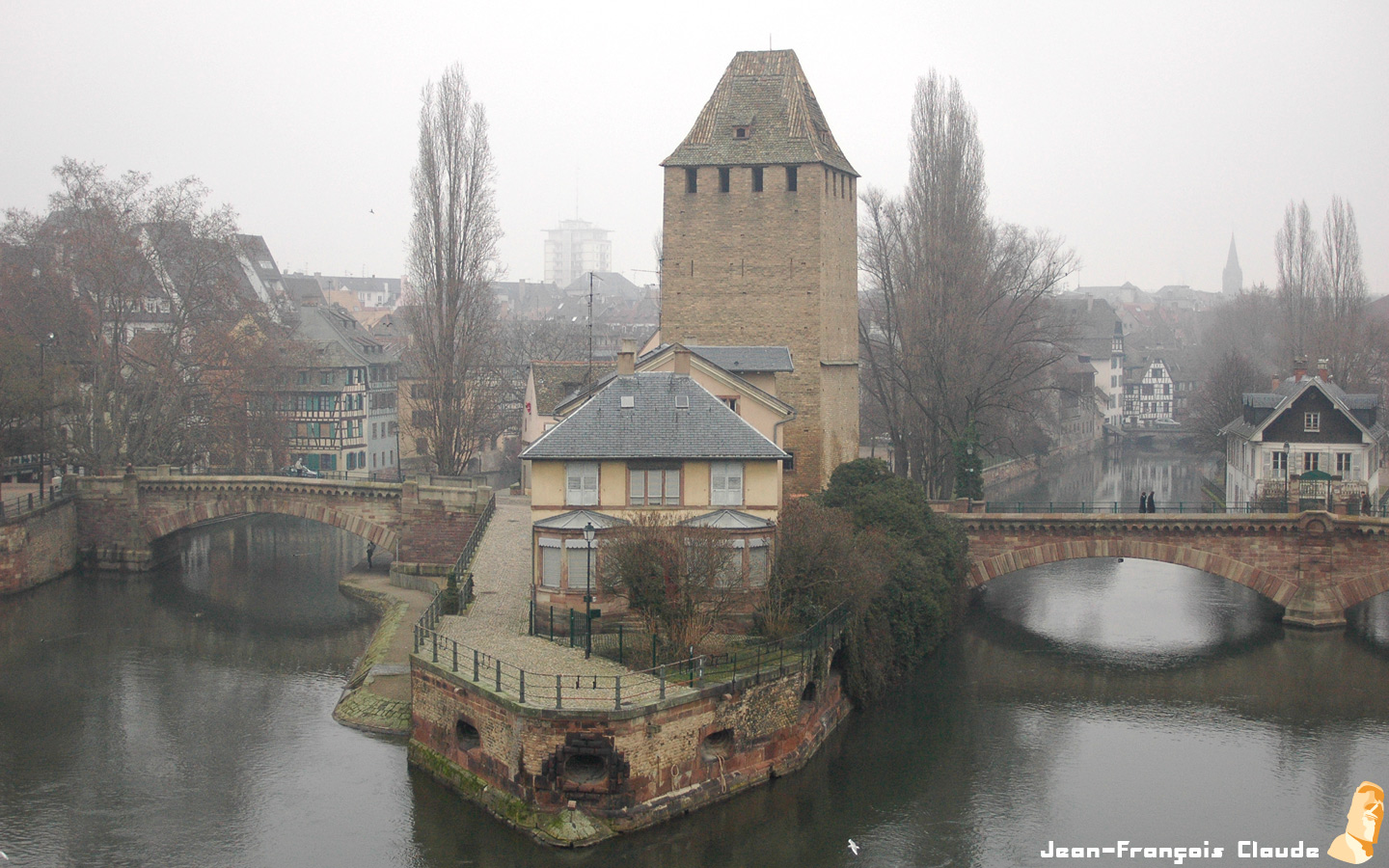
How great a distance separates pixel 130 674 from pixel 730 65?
28.5 m

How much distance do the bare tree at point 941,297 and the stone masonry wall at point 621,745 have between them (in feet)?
84.4

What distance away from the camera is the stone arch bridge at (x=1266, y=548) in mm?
40719

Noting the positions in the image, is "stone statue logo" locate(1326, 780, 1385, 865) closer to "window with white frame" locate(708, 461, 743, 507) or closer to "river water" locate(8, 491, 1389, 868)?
"river water" locate(8, 491, 1389, 868)

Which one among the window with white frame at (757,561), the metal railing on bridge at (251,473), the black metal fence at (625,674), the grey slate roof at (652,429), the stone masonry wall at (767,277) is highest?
the stone masonry wall at (767,277)

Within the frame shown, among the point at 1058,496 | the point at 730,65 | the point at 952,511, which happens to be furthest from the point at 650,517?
the point at 1058,496

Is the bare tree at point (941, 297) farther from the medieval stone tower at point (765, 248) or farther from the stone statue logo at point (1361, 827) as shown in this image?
the stone statue logo at point (1361, 827)

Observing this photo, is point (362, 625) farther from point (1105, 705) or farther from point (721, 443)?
point (1105, 705)

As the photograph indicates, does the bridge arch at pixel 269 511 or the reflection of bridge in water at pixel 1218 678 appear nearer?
the reflection of bridge in water at pixel 1218 678

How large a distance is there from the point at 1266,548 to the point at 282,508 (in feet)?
113

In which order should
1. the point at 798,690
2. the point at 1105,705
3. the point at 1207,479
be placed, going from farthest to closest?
1. the point at 1207,479
2. the point at 1105,705
3. the point at 798,690

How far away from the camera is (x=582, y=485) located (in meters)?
32.0

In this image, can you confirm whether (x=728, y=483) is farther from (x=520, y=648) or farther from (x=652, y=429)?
(x=520, y=648)

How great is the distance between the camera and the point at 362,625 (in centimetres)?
4331

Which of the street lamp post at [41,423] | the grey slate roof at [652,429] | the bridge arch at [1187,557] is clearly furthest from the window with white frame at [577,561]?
the street lamp post at [41,423]
